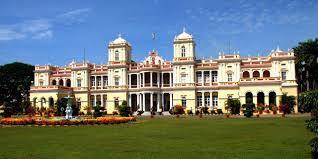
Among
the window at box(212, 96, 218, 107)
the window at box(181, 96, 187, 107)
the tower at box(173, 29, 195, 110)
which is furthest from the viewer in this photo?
the window at box(181, 96, 187, 107)

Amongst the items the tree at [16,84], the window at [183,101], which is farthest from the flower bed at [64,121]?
the tree at [16,84]

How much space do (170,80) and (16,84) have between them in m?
32.3

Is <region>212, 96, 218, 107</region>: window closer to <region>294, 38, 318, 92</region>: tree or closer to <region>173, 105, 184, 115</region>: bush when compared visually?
<region>173, 105, 184, 115</region>: bush

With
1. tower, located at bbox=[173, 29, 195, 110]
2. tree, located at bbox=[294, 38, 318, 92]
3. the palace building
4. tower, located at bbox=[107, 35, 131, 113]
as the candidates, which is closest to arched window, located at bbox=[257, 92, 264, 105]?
the palace building

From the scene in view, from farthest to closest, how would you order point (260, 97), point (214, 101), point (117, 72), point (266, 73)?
point (117, 72), point (214, 101), point (266, 73), point (260, 97)

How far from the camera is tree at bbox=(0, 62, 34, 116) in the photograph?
250 feet

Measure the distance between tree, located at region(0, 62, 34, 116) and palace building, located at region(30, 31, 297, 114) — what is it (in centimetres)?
476

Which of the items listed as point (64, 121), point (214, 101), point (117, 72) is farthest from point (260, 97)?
point (64, 121)

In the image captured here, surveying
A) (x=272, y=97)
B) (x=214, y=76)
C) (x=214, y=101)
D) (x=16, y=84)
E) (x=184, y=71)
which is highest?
(x=184, y=71)

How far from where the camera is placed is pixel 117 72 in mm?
72062

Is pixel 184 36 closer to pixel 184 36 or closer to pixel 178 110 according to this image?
pixel 184 36

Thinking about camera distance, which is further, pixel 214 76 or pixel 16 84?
pixel 16 84

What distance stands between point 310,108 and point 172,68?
56585 millimetres

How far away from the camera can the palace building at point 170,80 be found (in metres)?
61.3
